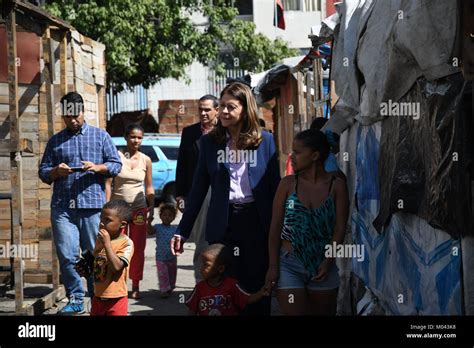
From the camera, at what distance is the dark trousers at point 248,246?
270 inches

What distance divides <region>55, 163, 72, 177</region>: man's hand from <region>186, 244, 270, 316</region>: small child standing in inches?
120

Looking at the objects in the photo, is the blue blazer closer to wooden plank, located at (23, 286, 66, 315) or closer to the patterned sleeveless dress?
the patterned sleeveless dress

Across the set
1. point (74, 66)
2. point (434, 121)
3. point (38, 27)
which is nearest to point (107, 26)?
point (74, 66)

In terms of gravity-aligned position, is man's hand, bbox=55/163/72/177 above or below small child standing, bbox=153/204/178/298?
above

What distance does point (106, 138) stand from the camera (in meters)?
9.76

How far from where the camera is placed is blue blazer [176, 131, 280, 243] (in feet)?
22.7

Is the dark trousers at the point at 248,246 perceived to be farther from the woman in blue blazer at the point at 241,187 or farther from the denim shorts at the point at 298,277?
the denim shorts at the point at 298,277

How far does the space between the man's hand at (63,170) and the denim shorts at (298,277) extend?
331 centimetres

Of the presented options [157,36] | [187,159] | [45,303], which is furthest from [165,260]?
[157,36]

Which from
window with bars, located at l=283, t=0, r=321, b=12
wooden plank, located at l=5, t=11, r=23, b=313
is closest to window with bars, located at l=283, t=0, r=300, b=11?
window with bars, located at l=283, t=0, r=321, b=12

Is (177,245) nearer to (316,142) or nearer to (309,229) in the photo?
(309,229)

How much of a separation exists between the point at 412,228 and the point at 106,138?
428 cm

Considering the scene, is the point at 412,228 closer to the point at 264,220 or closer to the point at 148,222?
the point at 264,220

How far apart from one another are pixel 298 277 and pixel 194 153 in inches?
120
